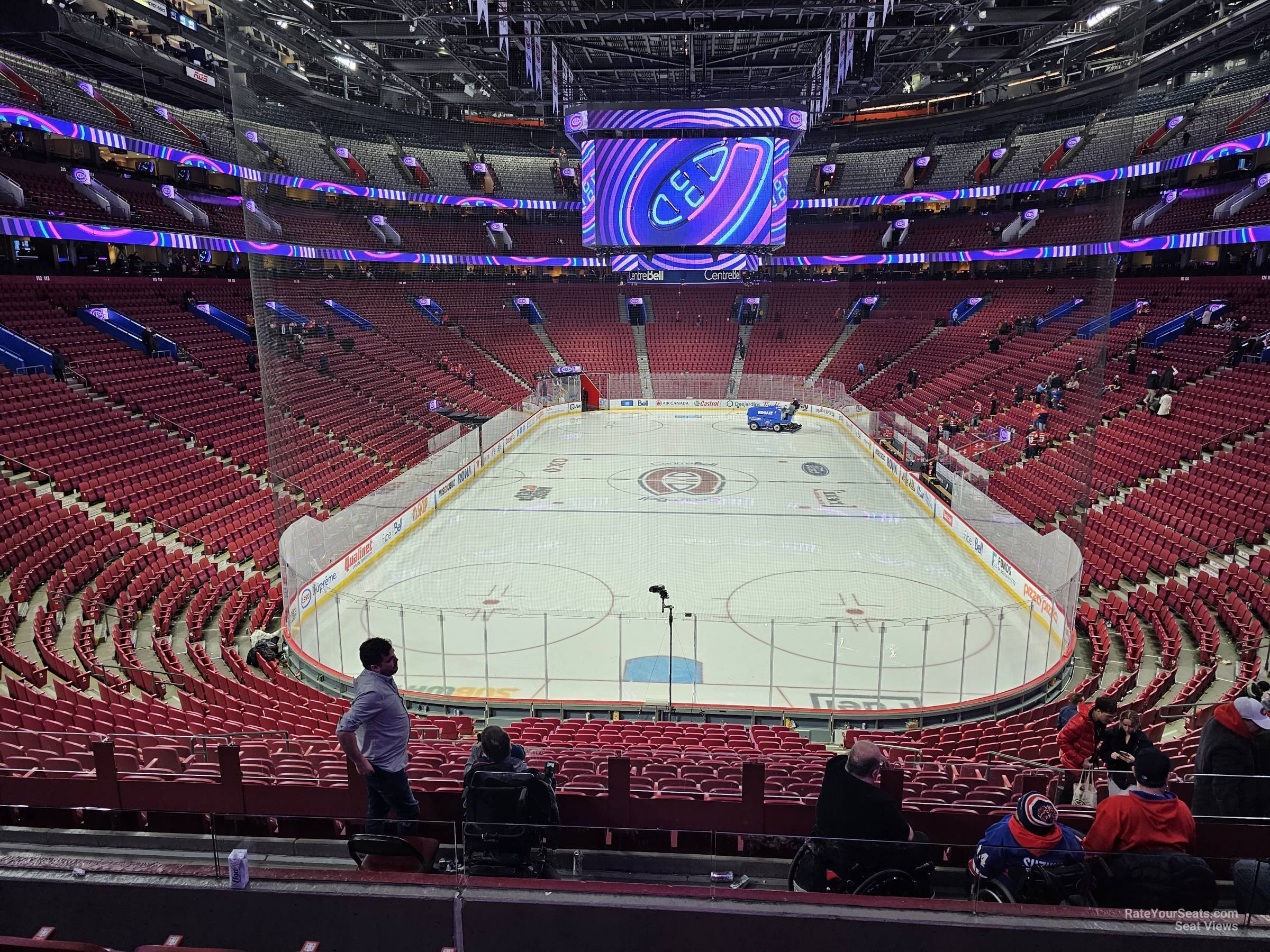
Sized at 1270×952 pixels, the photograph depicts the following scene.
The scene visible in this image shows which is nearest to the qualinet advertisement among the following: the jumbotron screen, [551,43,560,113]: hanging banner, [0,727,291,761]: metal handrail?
[0,727,291,761]: metal handrail

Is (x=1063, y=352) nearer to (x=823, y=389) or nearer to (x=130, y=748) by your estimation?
(x=130, y=748)

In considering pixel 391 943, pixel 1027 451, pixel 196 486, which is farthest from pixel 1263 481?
pixel 196 486

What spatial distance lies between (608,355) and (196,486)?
26.8 metres

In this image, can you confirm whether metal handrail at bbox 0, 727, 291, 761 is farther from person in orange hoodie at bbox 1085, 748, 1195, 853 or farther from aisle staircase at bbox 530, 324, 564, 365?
aisle staircase at bbox 530, 324, 564, 365

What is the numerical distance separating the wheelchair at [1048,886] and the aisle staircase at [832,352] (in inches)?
1444

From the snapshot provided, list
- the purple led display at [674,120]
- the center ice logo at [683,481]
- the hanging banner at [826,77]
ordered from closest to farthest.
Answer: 1. the hanging banner at [826,77]
2. the center ice logo at [683,481]
3. the purple led display at [674,120]

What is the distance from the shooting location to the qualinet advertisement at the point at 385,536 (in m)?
12.9

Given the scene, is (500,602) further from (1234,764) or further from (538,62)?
(538,62)

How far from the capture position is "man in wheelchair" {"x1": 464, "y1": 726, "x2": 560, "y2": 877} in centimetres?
386

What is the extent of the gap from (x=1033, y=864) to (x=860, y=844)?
0.78 m

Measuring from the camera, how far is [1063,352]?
15141 millimetres

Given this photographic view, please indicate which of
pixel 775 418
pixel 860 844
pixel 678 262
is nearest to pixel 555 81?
pixel 678 262

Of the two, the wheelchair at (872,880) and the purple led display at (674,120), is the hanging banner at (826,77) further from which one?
the wheelchair at (872,880)
